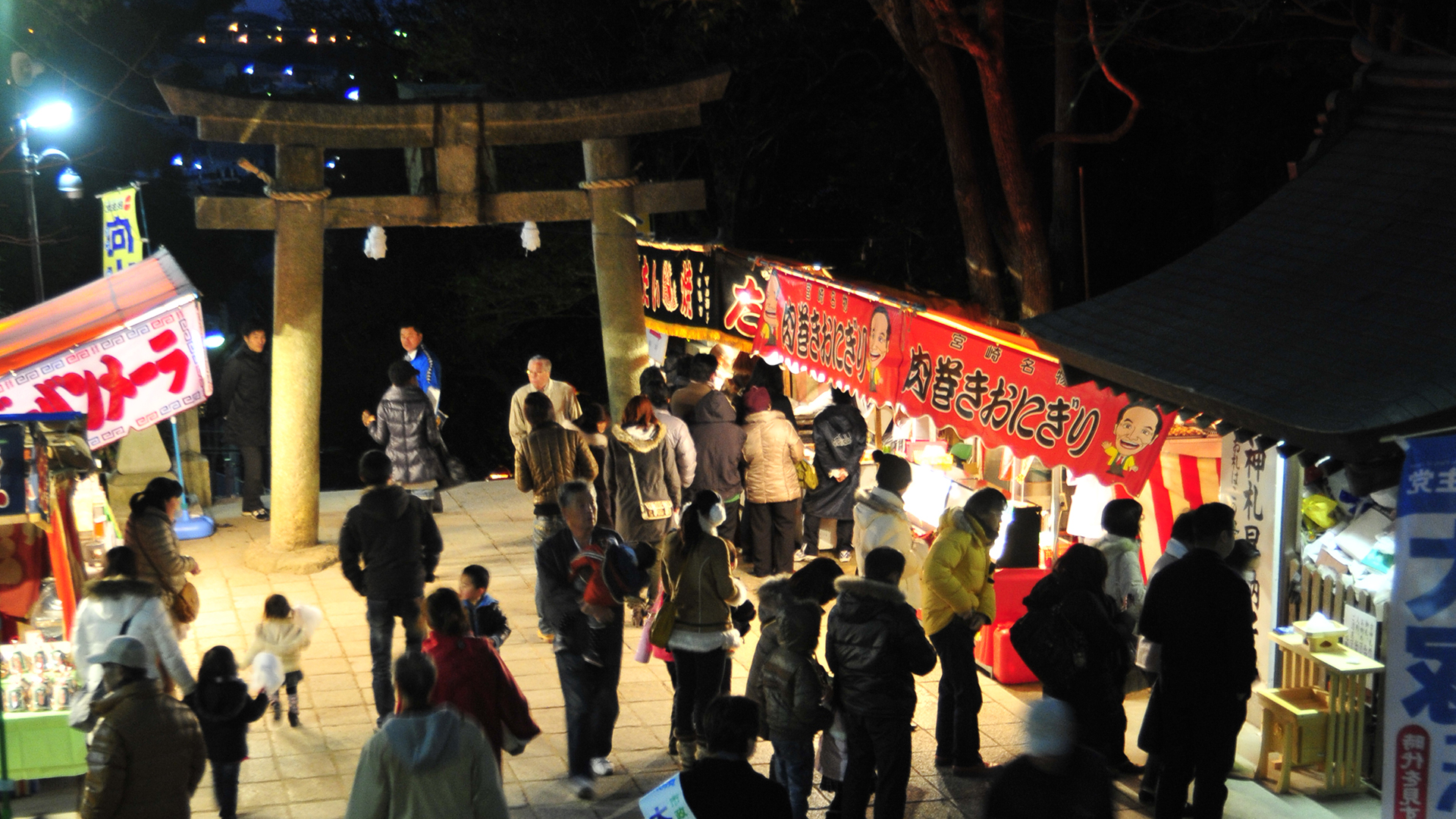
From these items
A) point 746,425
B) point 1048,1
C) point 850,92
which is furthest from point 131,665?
point 850,92

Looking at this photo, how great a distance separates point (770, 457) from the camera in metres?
12.2

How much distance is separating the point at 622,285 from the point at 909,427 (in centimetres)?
349

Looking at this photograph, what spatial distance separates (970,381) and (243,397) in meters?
8.31

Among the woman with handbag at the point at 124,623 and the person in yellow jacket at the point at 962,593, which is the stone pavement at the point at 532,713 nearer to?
the person in yellow jacket at the point at 962,593

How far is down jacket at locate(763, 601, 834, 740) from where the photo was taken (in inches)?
253

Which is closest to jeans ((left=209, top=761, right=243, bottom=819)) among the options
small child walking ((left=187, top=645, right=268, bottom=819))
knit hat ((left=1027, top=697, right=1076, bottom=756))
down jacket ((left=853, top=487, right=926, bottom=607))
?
small child walking ((left=187, top=645, right=268, bottom=819))

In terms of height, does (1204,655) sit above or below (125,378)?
below

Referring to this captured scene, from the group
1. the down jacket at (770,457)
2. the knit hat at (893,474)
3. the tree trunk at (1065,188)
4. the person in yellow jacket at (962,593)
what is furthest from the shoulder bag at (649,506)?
the tree trunk at (1065,188)

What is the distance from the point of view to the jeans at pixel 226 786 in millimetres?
7020

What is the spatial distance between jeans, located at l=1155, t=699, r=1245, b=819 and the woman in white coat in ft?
17.5

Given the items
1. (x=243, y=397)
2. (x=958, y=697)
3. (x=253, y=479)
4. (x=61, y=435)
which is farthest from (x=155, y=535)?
(x=253, y=479)

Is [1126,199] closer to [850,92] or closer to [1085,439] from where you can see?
[850,92]

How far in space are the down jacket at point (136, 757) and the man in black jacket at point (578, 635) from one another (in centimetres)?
233

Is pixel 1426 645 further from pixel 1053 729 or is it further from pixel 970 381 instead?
pixel 970 381
